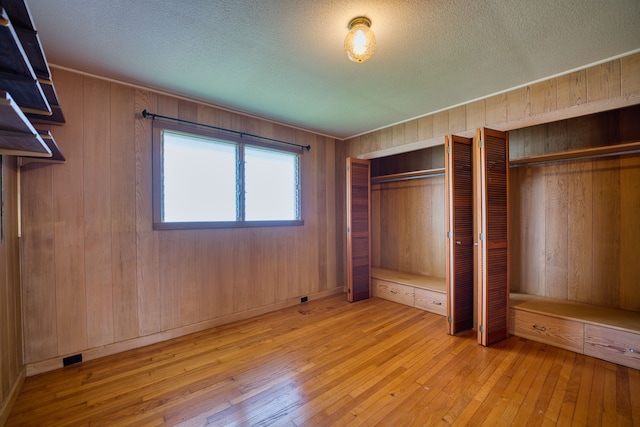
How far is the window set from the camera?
2.73 meters

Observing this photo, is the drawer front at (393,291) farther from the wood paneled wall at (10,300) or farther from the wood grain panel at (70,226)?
the wood paneled wall at (10,300)

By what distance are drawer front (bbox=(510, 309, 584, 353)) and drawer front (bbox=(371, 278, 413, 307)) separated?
117cm

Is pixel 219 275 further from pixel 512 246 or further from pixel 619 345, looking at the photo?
pixel 619 345

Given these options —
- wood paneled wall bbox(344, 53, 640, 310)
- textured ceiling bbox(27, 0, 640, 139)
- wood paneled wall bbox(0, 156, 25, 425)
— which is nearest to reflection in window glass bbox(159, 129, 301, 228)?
textured ceiling bbox(27, 0, 640, 139)

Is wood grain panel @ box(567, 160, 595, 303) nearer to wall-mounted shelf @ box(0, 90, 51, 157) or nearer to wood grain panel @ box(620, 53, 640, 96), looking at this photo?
wood grain panel @ box(620, 53, 640, 96)

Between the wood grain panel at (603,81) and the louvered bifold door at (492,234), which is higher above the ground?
the wood grain panel at (603,81)

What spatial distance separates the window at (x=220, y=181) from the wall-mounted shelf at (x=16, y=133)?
3.73 feet

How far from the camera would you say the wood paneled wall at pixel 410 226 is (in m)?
3.83

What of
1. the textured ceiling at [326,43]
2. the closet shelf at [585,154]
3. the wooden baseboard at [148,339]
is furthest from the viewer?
the closet shelf at [585,154]

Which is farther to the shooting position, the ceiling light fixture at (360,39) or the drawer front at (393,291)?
the drawer front at (393,291)

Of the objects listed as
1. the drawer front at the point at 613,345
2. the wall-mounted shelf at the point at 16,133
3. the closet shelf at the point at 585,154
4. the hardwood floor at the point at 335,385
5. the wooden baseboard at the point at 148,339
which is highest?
the closet shelf at the point at 585,154

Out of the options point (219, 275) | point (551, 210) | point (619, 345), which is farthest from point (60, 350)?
point (551, 210)

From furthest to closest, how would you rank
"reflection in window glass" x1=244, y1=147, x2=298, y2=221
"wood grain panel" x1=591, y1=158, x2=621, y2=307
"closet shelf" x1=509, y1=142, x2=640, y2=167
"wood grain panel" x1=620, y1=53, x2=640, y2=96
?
"reflection in window glass" x1=244, y1=147, x2=298, y2=221
"wood grain panel" x1=591, y1=158, x2=621, y2=307
"closet shelf" x1=509, y1=142, x2=640, y2=167
"wood grain panel" x1=620, y1=53, x2=640, y2=96

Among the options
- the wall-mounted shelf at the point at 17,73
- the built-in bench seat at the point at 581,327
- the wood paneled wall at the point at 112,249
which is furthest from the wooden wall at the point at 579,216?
the wall-mounted shelf at the point at 17,73
